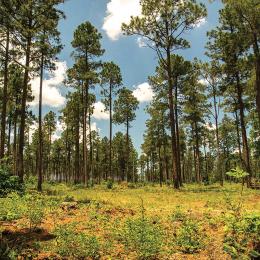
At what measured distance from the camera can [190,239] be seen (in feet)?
25.1

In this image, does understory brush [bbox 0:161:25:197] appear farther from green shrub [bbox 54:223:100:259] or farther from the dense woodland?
green shrub [bbox 54:223:100:259]

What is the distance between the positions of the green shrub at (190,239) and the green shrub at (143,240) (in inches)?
17.8

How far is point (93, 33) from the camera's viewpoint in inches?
1246

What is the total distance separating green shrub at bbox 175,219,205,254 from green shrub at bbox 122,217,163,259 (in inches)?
17.8

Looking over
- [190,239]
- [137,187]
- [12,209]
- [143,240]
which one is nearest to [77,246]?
[143,240]

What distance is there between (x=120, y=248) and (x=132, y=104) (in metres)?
39.7

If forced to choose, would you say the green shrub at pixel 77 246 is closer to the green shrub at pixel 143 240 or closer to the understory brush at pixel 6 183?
the green shrub at pixel 143 240

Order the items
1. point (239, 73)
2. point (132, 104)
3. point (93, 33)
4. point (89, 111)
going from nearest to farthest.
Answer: point (239, 73)
point (93, 33)
point (89, 111)
point (132, 104)

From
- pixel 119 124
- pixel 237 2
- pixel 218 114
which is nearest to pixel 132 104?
pixel 119 124

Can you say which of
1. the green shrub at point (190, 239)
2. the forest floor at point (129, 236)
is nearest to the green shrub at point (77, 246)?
the forest floor at point (129, 236)

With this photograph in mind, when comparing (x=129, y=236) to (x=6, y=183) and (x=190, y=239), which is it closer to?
(x=190, y=239)

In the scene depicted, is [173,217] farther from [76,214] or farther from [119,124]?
[119,124]

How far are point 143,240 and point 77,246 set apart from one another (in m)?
1.43

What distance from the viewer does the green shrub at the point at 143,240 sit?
6.80m
